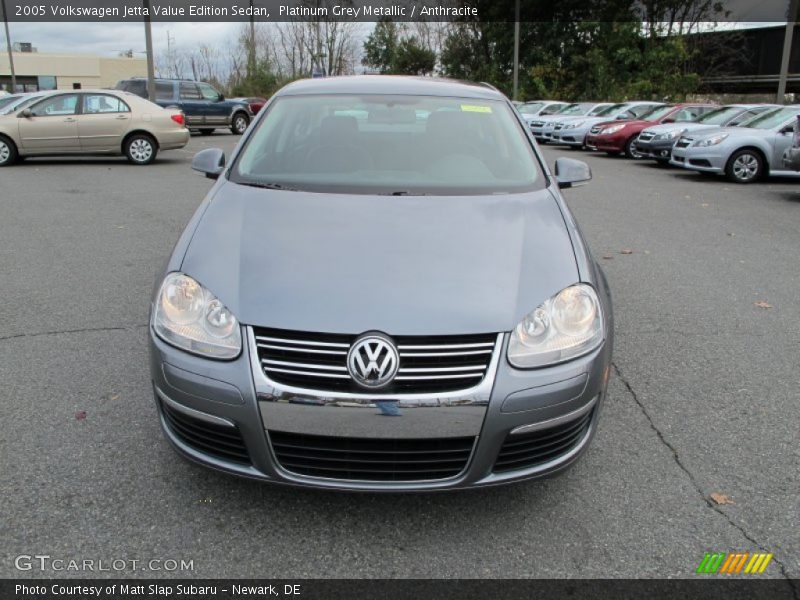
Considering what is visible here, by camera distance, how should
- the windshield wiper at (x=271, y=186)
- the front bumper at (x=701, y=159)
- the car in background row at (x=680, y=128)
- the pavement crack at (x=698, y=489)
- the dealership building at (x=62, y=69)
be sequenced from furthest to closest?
the dealership building at (x=62, y=69), the car in background row at (x=680, y=128), the front bumper at (x=701, y=159), the windshield wiper at (x=271, y=186), the pavement crack at (x=698, y=489)

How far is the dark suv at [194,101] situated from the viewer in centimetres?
2403

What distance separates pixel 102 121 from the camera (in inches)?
563

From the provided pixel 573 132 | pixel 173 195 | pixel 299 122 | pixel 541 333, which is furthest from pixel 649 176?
pixel 541 333

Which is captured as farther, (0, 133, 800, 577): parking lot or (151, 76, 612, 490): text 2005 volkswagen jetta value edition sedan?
(0, 133, 800, 577): parking lot

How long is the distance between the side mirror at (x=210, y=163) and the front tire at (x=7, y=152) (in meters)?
12.2

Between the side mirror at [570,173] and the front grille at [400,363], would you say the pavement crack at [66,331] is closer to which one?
the front grille at [400,363]

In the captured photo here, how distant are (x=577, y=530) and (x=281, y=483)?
3.74 ft

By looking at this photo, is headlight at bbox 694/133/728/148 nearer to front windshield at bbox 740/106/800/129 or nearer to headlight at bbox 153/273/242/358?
front windshield at bbox 740/106/800/129

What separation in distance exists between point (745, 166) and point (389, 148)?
1175 cm

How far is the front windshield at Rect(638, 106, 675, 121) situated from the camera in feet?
61.5

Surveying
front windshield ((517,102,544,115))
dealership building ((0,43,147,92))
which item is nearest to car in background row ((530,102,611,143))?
front windshield ((517,102,544,115))

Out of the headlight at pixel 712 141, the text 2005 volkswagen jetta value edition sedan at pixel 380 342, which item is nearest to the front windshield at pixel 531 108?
the headlight at pixel 712 141
